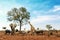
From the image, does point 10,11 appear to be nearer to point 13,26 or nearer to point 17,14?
point 17,14

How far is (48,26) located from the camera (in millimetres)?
74688

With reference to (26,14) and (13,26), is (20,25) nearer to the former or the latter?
(26,14)

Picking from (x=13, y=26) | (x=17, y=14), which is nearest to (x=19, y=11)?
(x=17, y=14)

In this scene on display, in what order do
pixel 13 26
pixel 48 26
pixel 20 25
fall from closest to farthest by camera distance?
1. pixel 13 26
2. pixel 20 25
3. pixel 48 26

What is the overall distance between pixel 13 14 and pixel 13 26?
30.5 m

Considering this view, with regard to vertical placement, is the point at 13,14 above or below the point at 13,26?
above

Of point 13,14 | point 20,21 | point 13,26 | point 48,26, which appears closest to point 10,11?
point 13,14

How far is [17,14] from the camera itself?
6362cm

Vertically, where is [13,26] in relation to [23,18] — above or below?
below

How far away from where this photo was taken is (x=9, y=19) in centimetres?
6481

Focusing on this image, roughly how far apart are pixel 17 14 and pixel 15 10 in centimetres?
178

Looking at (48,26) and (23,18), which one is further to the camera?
(48,26)

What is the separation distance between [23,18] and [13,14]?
4239mm

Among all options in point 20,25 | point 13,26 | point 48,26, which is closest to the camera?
point 13,26
